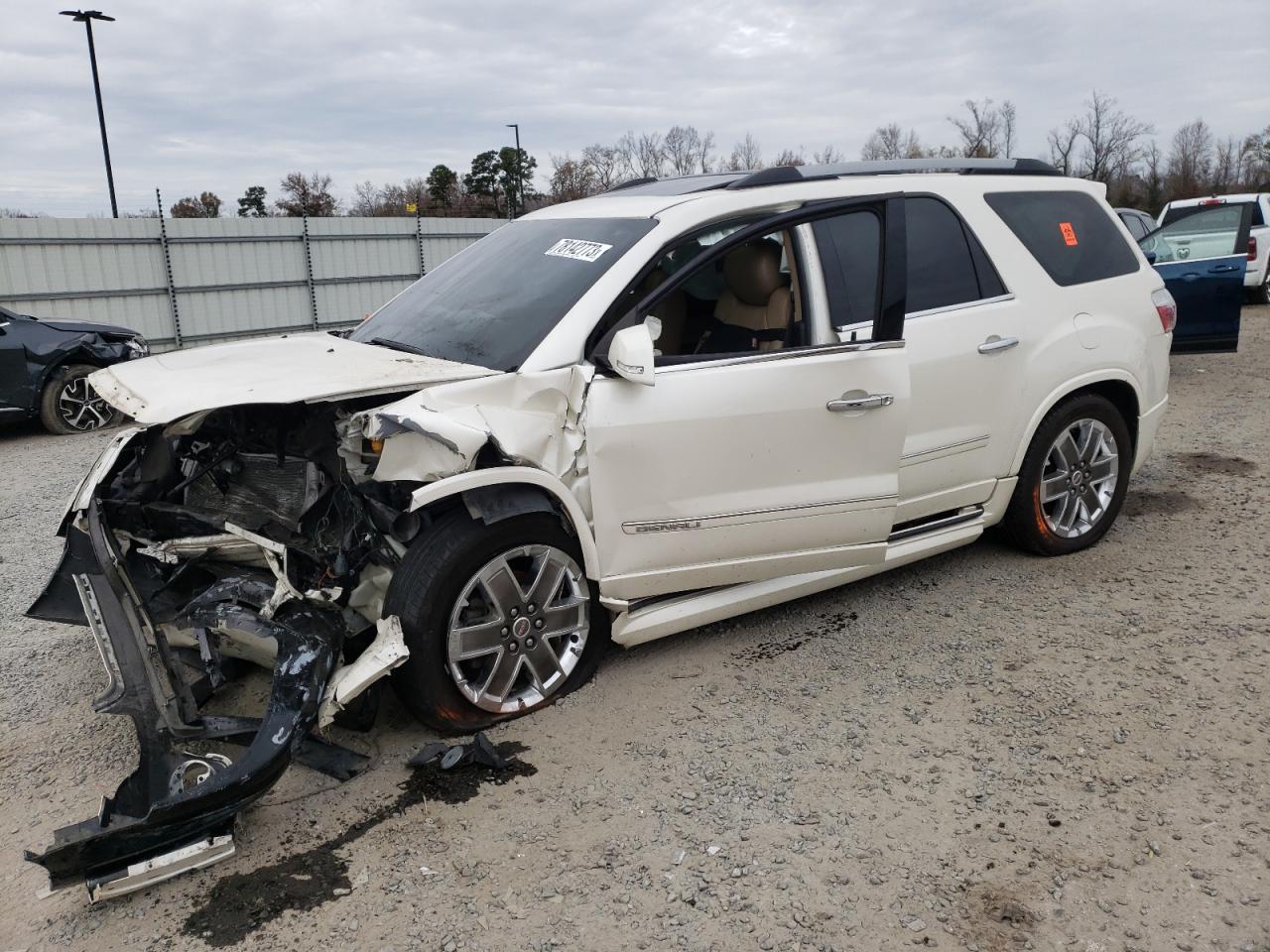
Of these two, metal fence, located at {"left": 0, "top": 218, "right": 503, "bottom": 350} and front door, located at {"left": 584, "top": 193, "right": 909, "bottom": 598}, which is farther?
metal fence, located at {"left": 0, "top": 218, "right": 503, "bottom": 350}

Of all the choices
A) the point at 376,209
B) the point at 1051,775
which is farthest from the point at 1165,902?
the point at 376,209

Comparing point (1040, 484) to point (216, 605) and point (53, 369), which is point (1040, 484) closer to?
point (216, 605)

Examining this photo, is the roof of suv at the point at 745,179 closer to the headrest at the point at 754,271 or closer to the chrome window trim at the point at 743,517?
the headrest at the point at 754,271

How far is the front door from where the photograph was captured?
10.9 ft

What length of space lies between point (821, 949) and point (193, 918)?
1643mm

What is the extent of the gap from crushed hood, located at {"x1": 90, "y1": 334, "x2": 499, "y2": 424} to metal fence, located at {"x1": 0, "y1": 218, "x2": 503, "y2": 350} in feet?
42.8

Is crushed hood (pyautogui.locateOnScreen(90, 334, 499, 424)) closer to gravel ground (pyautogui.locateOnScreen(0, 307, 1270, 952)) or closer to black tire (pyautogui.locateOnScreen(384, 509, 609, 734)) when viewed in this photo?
black tire (pyautogui.locateOnScreen(384, 509, 609, 734))

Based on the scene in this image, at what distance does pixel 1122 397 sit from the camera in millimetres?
4797

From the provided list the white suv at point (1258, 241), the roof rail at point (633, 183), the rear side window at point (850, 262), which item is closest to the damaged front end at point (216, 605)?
the rear side window at point (850, 262)

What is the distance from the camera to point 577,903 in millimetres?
2529

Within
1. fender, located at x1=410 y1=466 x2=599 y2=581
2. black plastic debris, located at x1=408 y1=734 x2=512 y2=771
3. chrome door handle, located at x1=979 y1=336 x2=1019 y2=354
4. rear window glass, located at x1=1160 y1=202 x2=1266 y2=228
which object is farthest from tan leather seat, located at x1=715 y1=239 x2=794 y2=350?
rear window glass, located at x1=1160 y1=202 x2=1266 y2=228

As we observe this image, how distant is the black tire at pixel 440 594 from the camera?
3100 mm

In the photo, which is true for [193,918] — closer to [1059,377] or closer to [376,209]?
[1059,377]

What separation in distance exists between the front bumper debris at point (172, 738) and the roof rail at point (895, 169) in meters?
2.37
